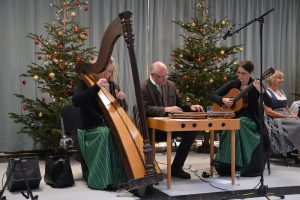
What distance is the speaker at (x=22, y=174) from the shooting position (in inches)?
140

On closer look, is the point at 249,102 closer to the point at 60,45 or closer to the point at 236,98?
the point at 236,98

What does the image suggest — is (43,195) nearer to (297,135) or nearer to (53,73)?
(53,73)

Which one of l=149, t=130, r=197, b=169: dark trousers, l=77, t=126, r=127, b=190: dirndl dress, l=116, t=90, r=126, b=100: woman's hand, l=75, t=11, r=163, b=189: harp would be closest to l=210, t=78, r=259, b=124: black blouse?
l=149, t=130, r=197, b=169: dark trousers

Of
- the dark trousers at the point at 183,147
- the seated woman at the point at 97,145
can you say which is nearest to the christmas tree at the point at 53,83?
the seated woman at the point at 97,145

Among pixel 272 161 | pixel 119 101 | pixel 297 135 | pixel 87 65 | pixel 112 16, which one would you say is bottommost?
pixel 272 161

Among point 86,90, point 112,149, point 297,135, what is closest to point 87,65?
point 86,90

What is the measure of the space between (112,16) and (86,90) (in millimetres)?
2883

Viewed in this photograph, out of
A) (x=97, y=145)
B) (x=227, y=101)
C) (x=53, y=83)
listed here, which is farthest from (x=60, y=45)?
(x=227, y=101)

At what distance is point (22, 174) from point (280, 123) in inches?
114

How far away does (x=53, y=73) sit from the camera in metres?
5.00

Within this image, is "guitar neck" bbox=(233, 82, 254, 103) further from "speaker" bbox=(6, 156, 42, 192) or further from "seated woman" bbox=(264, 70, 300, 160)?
"speaker" bbox=(6, 156, 42, 192)

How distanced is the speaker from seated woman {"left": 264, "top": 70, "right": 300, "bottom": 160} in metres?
2.63

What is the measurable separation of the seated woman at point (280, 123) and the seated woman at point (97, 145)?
2.02 m

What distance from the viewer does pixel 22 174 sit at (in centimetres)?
359
